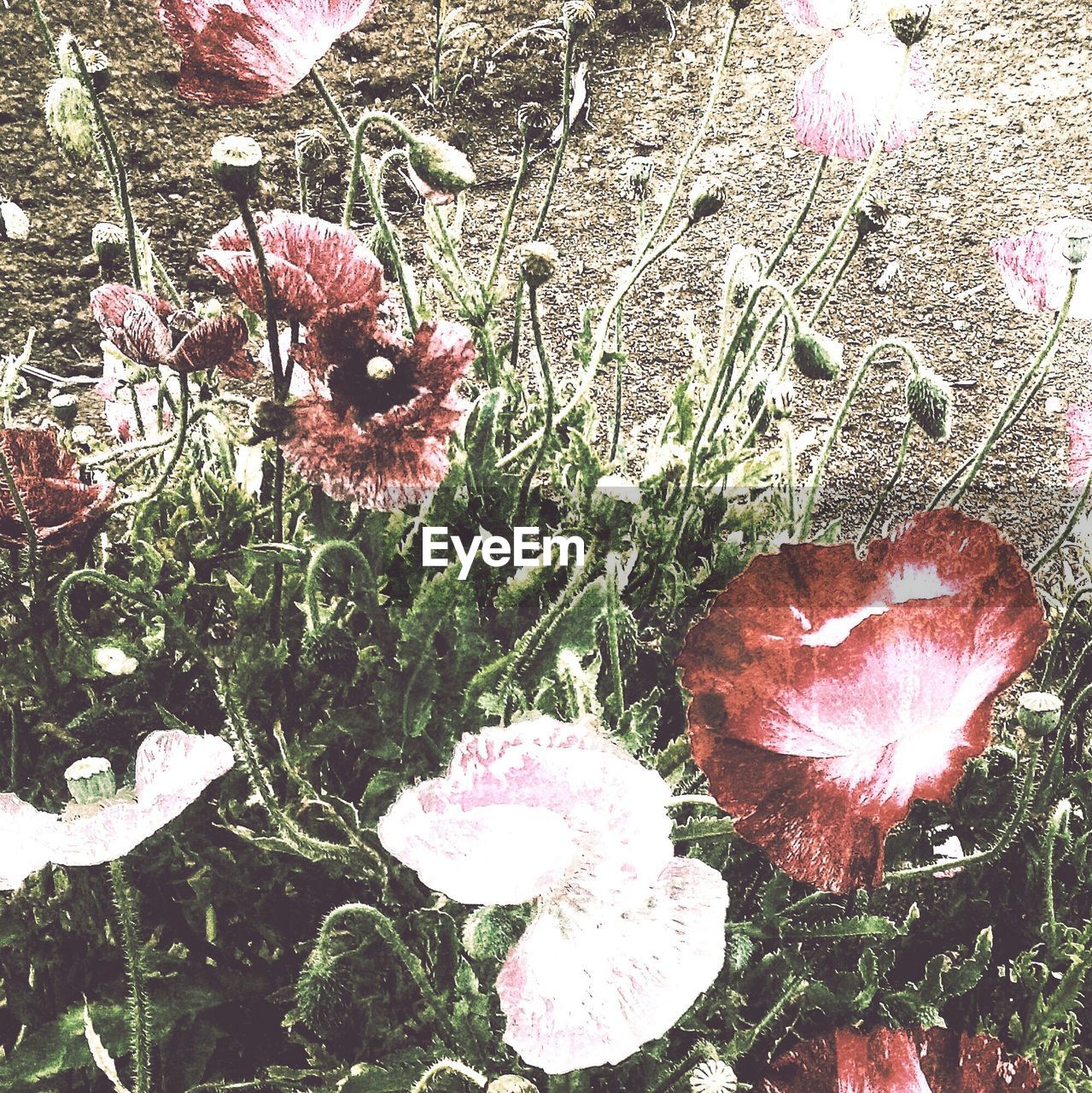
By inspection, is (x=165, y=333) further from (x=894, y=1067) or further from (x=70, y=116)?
(x=894, y=1067)

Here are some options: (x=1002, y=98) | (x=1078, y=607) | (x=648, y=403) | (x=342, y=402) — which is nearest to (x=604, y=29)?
(x=1002, y=98)

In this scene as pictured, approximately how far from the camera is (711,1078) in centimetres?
45

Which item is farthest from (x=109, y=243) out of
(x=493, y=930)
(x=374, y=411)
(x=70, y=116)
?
(x=493, y=930)

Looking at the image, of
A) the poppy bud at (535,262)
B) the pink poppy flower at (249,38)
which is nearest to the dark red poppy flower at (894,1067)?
the poppy bud at (535,262)

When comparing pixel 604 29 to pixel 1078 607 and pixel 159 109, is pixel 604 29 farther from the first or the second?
pixel 1078 607

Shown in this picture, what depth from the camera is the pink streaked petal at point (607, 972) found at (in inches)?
15.1

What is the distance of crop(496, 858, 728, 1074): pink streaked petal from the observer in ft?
1.25

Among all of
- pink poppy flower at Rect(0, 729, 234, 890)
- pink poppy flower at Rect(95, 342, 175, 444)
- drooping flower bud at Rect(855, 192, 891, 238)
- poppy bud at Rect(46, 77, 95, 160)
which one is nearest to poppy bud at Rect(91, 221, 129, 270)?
poppy bud at Rect(46, 77, 95, 160)

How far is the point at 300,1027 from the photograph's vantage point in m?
0.64

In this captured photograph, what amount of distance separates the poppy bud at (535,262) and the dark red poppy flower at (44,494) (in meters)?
0.24

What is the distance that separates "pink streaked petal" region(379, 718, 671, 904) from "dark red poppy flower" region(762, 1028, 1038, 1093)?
14cm

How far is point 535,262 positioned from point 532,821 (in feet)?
0.96
